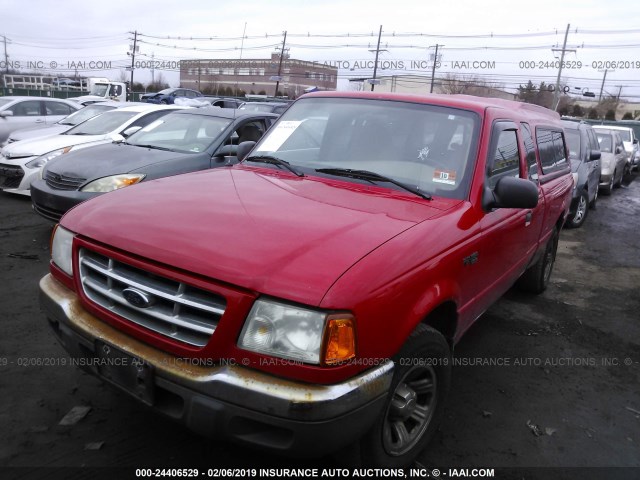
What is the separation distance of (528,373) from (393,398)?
190 centimetres

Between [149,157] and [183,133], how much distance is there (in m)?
0.95

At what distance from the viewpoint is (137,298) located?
2.12 metres

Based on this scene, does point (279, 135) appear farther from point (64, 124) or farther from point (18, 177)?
point (64, 124)

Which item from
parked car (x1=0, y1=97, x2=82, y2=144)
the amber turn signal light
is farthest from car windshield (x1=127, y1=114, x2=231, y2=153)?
parked car (x1=0, y1=97, x2=82, y2=144)

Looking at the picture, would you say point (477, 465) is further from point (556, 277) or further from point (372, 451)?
point (556, 277)

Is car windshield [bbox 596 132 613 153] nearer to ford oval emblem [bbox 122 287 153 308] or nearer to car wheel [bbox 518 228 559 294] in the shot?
car wheel [bbox 518 228 559 294]

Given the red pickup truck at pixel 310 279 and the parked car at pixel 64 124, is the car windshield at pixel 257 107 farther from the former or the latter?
the red pickup truck at pixel 310 279

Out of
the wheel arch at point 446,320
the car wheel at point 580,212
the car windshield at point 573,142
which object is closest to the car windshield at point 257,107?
the car windshield at point 573,142

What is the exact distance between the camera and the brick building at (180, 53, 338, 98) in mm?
73688

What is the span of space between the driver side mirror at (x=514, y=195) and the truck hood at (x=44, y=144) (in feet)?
22.5

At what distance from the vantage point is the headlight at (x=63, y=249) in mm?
2545

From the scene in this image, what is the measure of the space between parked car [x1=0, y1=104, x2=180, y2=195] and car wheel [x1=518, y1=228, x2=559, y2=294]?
5.54 meters

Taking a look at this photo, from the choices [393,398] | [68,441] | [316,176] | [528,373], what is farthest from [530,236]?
[68,441]

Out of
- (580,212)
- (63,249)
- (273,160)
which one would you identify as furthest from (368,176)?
(580,212)
